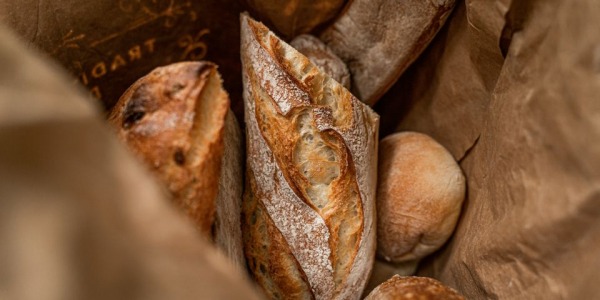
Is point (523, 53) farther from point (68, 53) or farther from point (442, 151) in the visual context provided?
point (68, 53)

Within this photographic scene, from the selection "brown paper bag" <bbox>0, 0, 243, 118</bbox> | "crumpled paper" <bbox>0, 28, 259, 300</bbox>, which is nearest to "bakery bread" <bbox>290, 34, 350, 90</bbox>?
"brown paper bag" <bbox>0, 0, 243, 118</bbox>

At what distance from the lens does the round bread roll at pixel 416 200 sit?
1026mm

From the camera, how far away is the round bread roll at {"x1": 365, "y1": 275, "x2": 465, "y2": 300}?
854 millimetres

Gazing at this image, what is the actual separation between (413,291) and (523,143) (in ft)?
0.88

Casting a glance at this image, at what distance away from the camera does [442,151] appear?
3.55 feet

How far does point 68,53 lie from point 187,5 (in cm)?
23

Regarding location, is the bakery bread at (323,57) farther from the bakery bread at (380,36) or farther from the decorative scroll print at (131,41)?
the decorative scroll print at (131,41)

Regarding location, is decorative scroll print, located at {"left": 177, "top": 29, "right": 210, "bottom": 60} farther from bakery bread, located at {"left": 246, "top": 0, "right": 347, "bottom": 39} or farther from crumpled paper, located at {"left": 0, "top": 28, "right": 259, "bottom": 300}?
crumpled paper, located at {"left": 0, "top": 28, "right": 259, "bottom": 300}

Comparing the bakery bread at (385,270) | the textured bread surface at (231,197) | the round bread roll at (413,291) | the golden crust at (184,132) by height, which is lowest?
the bakery bread at (385,270)

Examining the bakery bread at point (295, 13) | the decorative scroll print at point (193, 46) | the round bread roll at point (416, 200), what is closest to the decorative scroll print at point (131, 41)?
the decorative scroll print at point (193, 46)

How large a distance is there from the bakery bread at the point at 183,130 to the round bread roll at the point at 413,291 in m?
0.28

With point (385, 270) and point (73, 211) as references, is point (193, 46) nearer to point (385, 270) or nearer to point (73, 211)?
point (385, 270)

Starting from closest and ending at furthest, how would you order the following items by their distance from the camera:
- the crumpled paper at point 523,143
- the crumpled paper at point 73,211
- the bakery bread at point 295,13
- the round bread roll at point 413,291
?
the crumpled paper at point 73,211 < the crumpled paper at point 523,143 < the round bread roll at point 413,291 < the bakery bread at point 295,13

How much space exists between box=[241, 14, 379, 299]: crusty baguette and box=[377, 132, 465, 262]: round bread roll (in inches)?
3.0
